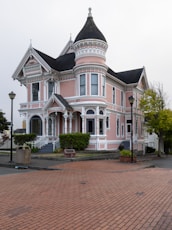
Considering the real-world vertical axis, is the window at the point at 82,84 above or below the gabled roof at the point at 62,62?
below

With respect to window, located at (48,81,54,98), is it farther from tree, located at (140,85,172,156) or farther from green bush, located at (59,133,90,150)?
tree, located at (140,85,172,156)

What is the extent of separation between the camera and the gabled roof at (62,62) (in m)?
28.0

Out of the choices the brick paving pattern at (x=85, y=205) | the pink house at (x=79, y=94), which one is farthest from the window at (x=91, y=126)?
the brick paving pattern at (x=85, y=205)

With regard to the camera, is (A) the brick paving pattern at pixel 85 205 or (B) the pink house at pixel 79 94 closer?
(A) the brick paving pattern at pixel 85 205

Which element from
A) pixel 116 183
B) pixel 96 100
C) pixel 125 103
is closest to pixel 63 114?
pixel 96 100

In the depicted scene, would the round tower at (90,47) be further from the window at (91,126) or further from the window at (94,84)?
the window at (91,126)

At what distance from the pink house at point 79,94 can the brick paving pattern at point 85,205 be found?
1564cm

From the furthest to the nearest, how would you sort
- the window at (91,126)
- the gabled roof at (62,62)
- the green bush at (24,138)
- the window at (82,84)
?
1. the gabled roof at (62,62)
2. the green bush at (24,138)
3. the window at (82,84)
4. the window at (91,126)

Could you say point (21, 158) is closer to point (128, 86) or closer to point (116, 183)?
point (116, 183)

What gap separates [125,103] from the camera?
32.8 m

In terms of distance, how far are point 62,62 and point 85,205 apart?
1012 inches

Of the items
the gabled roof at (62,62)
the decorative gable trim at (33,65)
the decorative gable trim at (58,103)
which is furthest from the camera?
the gabled roof at (62,62)

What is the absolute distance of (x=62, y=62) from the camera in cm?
3041

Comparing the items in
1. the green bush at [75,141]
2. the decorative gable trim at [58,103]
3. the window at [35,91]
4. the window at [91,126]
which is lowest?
the green bush at [75,141]
